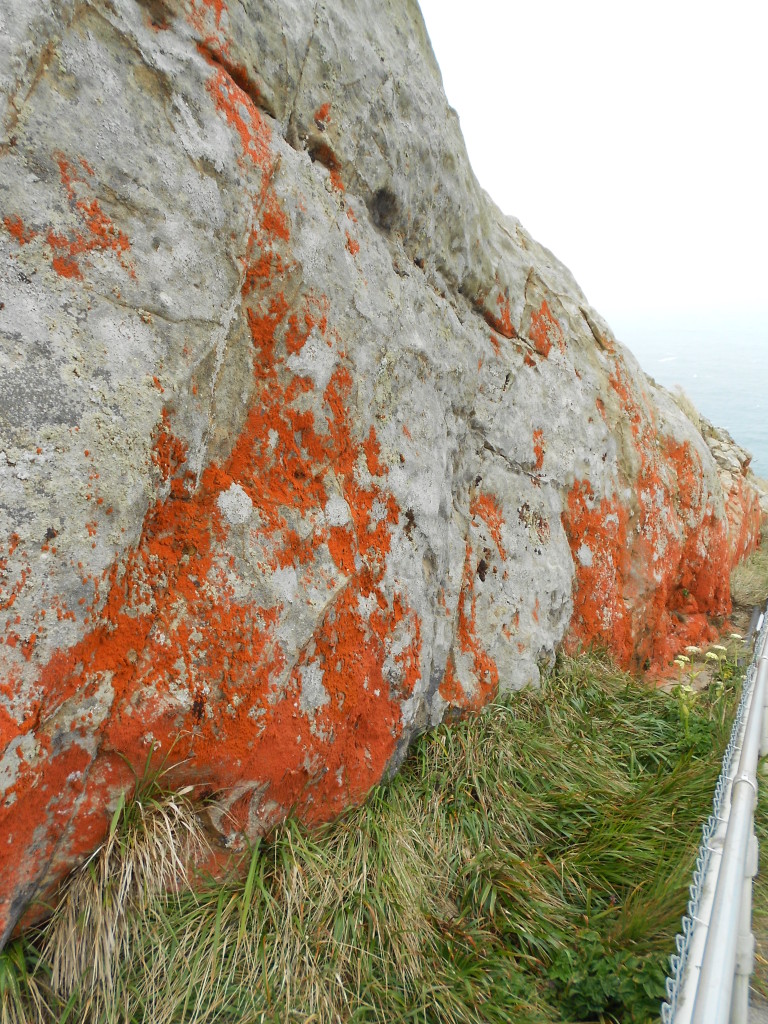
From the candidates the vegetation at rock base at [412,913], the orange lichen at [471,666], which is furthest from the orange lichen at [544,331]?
the vegetation at rock base at [412,913]

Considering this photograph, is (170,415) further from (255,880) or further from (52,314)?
(255,880)

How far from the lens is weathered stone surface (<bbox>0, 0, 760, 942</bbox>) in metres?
1.82

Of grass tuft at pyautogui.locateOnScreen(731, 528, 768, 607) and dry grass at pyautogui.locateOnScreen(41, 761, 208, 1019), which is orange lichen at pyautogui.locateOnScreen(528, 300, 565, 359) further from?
grass tuft at pyautogui.locateOnScreen(731, 528, 768, 607)

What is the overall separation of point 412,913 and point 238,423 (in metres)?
1.94

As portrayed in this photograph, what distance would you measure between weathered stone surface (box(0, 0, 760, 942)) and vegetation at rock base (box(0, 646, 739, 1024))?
0.15 meters

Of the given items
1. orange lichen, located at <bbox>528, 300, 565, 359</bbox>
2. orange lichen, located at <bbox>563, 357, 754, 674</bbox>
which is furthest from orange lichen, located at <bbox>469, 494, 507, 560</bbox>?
orange lichen, located at <bbox>528, 300, 565, 359</bbox>

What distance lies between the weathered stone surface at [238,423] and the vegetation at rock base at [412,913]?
0.15m

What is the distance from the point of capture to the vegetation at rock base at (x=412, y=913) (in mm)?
1885

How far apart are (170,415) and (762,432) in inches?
1272

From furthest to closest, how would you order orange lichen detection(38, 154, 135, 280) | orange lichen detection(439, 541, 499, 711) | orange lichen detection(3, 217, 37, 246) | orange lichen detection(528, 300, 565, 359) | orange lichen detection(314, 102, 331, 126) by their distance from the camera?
orange lichen detection(528, 300, 565, 359), orange lichen detection(439, 541, 499, 711), orange lichen detection(314, 102, 331, 126), orange lichen detection(38, 154, 135, 280), orange lichen detection(3, 217, 37, 246)

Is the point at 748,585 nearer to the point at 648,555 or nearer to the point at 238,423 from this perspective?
the point at 648,555

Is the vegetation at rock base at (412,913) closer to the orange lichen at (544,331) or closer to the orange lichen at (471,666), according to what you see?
the orange lichen at (471,666)

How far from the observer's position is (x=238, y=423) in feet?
7.88

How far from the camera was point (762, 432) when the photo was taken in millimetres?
28562
